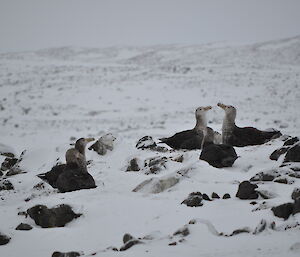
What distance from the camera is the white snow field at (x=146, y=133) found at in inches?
198

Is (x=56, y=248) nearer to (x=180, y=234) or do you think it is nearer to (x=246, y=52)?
(x=180, y=234)

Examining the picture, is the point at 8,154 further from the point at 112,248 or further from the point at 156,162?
the point at 112,248

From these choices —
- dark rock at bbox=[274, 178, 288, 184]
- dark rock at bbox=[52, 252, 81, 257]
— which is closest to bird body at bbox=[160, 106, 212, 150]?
dark rock at bbox=[274, 178, 288, 184]

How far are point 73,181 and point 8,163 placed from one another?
15.1 feet

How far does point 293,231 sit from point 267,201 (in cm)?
126

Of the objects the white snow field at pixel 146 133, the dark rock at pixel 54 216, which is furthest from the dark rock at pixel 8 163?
the dark rock at pixel 54 216

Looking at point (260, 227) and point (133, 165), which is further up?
point (260, 227)

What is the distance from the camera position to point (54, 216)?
6.16m

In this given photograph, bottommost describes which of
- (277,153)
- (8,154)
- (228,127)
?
(8,154)

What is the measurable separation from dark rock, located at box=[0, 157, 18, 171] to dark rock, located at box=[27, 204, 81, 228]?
5.52 metres

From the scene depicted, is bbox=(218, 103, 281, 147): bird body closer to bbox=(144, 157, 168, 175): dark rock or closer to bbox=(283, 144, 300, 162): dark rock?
bbox=(144, 157, 168, 175): dark rock

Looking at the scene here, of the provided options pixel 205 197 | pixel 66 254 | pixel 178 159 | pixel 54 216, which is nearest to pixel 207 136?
pixel 178 159

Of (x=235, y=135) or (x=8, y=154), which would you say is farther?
(x=8, y=154)

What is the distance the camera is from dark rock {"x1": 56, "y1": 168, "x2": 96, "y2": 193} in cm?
775
